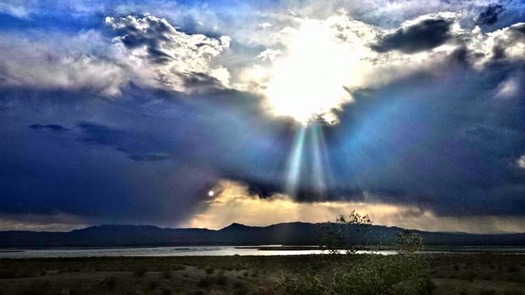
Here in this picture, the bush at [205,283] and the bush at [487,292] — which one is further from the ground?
the bush at [205,283]

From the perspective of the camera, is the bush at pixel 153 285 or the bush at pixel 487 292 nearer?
the bush at pixel 153 285

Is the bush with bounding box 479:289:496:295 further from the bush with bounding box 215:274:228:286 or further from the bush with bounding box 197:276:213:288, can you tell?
the bush with bounding box 197:276:213:288

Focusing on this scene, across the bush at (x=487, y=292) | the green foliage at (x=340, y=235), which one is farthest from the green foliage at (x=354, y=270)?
the bush at (x=487, y=292)

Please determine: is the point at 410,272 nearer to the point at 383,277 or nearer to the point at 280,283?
the point at 383,277

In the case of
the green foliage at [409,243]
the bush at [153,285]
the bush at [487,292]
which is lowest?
the bush at [487,292]

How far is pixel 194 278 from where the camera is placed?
49.8m

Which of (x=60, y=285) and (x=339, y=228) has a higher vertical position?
(x=339, y=228)

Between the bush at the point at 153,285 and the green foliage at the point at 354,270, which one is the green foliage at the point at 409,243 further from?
the bush at the point at 153,285

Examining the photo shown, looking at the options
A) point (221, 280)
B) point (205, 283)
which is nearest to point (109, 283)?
point (205, 283)

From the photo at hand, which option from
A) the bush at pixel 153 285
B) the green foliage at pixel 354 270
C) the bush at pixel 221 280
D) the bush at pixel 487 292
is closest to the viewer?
the green foliage at pixel 354 270

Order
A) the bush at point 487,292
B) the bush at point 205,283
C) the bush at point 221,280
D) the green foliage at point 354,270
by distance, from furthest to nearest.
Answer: the bush at point 221,280 → the bush at point 205,283 → the bush at point 487,292 → the green foliage at point 354,270

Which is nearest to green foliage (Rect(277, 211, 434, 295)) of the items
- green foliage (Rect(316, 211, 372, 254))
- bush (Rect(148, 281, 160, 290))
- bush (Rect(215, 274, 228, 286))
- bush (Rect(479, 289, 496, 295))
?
green foliage (Rect(316, 211, 372, 254))

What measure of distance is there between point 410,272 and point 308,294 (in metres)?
4.67

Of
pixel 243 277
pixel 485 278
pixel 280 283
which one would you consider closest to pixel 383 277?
pixel 280 283
